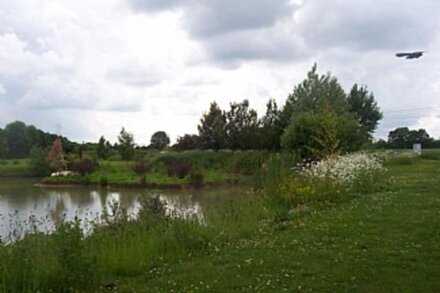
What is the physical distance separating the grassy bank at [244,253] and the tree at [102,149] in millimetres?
60510

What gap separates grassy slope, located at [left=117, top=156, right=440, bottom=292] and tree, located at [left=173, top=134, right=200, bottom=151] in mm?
63626

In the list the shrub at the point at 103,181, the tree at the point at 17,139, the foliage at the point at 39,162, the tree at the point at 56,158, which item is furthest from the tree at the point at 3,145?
the tree at the point at 56,158

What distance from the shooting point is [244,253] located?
347 inches

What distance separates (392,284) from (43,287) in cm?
440

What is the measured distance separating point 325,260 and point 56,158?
5099 centimetres

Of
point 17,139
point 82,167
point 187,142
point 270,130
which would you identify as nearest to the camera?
point 17,139

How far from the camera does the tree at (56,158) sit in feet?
181

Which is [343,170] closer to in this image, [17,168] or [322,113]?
[322,113]

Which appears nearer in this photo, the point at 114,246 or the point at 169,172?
the point at 114,246

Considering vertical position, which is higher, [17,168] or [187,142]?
[187,142]

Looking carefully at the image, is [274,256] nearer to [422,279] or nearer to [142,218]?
[422,279]

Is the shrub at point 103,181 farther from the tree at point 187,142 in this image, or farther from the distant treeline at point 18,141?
the tree at point 187,142

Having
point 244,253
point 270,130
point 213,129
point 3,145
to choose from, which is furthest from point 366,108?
point 244,253

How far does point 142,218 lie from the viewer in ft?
37.1
